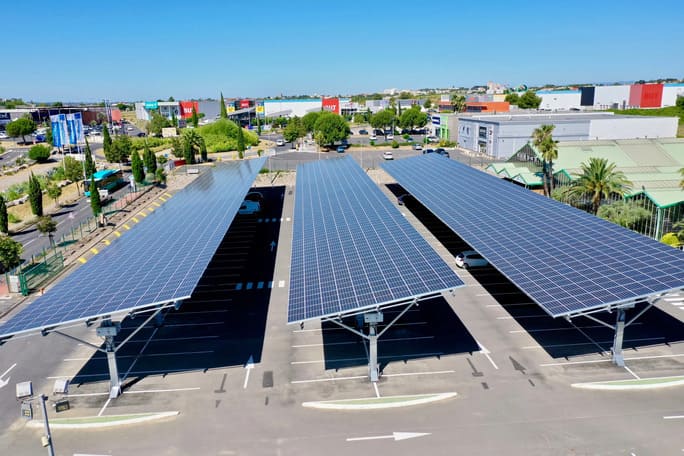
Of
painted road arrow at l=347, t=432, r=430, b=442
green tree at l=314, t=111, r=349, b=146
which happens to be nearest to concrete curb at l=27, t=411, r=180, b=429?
painted road arrow at l=347, t=432, r=430, b=442

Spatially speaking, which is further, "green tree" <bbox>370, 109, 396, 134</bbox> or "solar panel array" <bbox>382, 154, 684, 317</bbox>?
"green tree" <bbox>370, 109, 396, 134</bbox>

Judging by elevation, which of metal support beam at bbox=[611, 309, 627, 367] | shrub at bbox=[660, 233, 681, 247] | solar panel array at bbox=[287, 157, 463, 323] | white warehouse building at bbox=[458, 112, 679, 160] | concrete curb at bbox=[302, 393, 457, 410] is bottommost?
concrete curb at bbox=[302, 393, 457, 410]

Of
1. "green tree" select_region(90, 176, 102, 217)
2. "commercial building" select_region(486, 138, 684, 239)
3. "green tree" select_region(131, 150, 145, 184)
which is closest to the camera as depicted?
"commercial building" select_region(486, 138, 684, 239)

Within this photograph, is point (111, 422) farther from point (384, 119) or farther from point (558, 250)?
point (384, 119)

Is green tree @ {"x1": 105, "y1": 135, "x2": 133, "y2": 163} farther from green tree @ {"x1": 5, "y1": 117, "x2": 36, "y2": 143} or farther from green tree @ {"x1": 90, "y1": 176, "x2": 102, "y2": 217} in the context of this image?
green tree @ {"x1": 5, "y1": 117, "x2": 36, "y2": 143}

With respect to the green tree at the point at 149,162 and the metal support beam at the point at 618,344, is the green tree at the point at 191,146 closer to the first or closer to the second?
the green tree at the point at 149,162

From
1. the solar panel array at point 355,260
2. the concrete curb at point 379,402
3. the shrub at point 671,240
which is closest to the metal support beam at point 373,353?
the concrete curb at point 379,402
